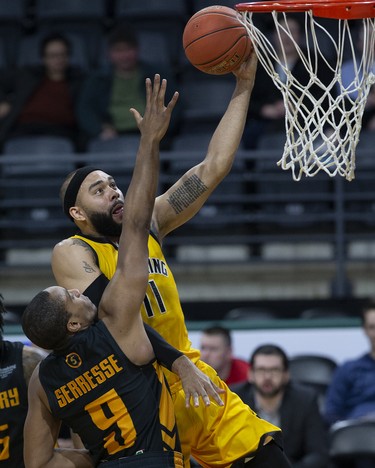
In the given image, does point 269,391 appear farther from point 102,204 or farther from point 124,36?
point 124,36

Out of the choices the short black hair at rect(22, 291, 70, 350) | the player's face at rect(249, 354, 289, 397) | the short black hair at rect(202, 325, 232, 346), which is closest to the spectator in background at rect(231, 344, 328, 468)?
the player's face at rect(249, 354, 289, 397)

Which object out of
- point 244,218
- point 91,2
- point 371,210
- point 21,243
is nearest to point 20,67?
point 91,2

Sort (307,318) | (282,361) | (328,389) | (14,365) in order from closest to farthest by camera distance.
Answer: (14,365)
(282,361)
(328,389)
(307,318)

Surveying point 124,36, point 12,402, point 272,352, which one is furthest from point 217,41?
point 124,36

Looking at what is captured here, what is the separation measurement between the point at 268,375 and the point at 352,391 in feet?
2.63

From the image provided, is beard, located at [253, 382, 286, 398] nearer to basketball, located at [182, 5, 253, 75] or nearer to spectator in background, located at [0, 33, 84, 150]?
basketball, located at [182, 5, 253, 75]

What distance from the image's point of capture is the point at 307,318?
8117 millimetres

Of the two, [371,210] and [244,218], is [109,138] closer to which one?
[244,218]

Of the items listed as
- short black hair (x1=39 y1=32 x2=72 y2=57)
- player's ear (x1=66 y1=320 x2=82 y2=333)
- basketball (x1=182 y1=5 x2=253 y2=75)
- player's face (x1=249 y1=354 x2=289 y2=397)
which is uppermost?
short black hair (x1=39 y1=32 x2=72 y2=57)

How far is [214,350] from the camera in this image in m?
7.01

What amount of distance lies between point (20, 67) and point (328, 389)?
4.41 m

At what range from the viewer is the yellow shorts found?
15.4 feet

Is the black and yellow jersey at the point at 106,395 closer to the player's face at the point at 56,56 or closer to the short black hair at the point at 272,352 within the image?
the short black hair at the point at 272,352

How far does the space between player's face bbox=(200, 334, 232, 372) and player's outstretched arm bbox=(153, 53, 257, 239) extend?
202 centimetres
